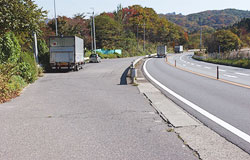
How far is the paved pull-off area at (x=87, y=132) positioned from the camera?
4.62 meters

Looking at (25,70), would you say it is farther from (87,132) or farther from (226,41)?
(226,41)

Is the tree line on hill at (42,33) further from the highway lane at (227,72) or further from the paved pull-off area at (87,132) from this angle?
the highway lane at (227,72)

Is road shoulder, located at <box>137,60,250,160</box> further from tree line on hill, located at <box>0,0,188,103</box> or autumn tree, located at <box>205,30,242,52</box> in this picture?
autumn tree, located at <box>205,30,242,52</box>

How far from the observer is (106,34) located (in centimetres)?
7038

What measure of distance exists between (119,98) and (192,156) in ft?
19.4

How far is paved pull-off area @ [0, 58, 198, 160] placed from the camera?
4.62 meters

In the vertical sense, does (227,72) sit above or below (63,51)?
below

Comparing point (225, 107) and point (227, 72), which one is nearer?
point (225, 107)

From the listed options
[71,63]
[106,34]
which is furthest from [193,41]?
[71,63]

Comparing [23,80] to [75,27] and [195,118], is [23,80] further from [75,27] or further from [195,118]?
[75,27]

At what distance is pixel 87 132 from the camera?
589cm

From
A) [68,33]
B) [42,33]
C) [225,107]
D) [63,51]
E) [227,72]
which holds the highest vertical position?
[68,33]

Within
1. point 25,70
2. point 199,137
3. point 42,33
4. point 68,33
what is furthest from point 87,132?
point 68,33

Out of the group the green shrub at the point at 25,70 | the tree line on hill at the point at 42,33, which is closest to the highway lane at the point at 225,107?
the tree line on hill at the point at 42,33
